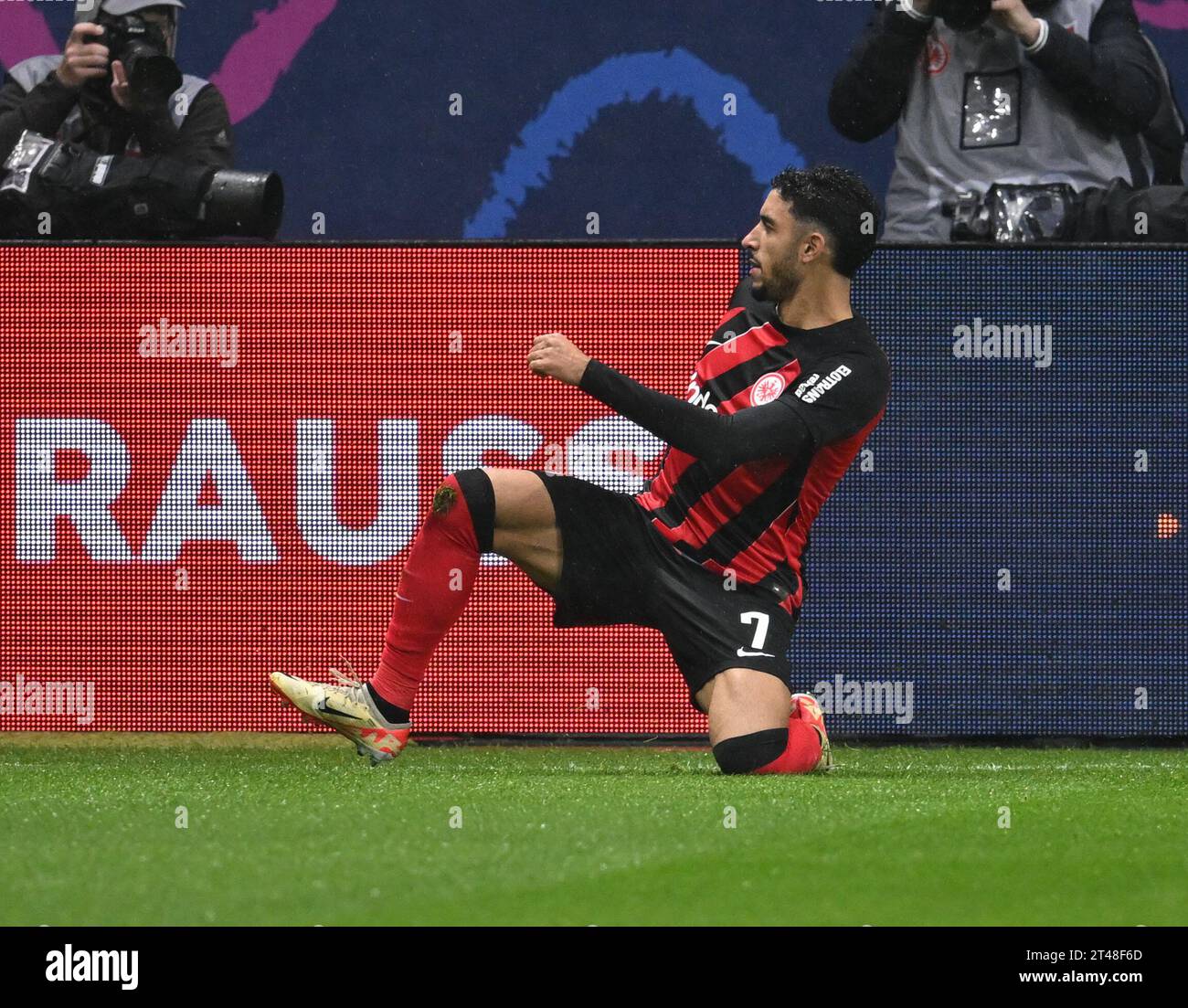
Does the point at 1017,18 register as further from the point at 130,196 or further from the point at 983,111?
the point at 130,196

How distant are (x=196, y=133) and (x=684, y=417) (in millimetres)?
3108

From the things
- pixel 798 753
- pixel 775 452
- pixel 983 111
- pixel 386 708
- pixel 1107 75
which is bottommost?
pixel 798 753

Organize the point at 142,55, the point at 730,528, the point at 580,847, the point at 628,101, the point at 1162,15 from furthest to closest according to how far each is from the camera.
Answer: the point at 628,101 → the point at 1162,15 → the point at 142,55 → the point at 730,528 → the point at 580,847

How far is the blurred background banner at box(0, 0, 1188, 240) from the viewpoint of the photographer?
9.04m

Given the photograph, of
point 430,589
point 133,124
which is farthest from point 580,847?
point 133,124

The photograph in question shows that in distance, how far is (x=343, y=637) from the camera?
21.7 feet

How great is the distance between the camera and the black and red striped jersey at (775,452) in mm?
5332

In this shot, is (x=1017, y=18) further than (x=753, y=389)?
Yes

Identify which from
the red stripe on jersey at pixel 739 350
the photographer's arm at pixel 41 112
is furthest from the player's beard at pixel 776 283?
the photographer's arm at pixel 41 112

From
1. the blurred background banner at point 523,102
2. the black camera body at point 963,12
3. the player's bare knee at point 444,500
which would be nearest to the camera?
the player's bare knee at point 444,500

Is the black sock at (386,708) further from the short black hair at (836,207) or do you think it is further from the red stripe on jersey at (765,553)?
the short black hair at (836,207)

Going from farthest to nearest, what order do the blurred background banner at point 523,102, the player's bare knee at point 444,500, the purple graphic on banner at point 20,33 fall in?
the purple graphic on banner at point 20,33
the blurred background banner at point 523,102
the player's bare knee at point 444,500

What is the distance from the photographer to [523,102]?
30.0 feet

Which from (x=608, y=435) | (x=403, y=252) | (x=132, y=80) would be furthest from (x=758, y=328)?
(x=132, y=80)
